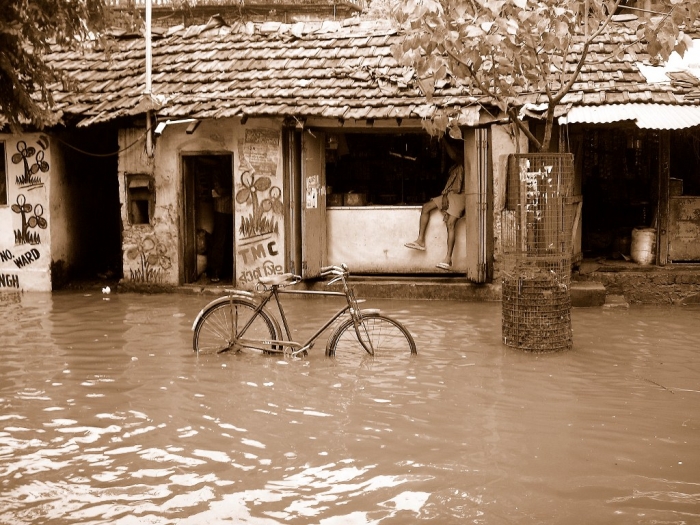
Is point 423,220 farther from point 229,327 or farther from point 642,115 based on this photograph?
point 229,327

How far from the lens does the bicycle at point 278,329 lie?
27.5 ft

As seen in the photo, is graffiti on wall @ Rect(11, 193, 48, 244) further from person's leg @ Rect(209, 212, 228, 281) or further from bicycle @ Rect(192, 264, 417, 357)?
bicycle @ Rect(192, 264, 417, 357)

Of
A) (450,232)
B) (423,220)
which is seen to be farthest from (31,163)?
(450,232)

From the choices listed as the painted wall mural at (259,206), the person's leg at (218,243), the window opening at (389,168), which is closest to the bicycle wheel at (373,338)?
the painted wall mural at (259,206)

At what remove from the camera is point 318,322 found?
443 inches

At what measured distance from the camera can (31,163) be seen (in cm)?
1440

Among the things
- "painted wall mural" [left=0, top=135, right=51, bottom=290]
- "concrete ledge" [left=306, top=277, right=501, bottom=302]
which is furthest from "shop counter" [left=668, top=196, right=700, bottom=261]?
"painted wall mural" [left=0, top=135, right=51, bottom=290]

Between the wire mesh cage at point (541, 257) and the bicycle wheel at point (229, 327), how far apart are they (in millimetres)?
2869

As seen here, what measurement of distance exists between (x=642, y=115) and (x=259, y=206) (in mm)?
6307

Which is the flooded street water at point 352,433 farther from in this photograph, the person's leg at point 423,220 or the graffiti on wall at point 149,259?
the graffiti on wall at point 149,259

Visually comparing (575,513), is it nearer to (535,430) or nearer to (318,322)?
(535,430)

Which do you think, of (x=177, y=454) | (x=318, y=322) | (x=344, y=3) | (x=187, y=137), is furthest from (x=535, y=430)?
(x=344, y=3)

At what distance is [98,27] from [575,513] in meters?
6.55

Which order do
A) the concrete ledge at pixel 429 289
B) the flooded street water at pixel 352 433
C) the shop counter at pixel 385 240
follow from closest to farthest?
1. the flooded street water at pixel 352 433
2. the concrete ledge at pixel 429 289
3. the shop counter at pixel 385 240
